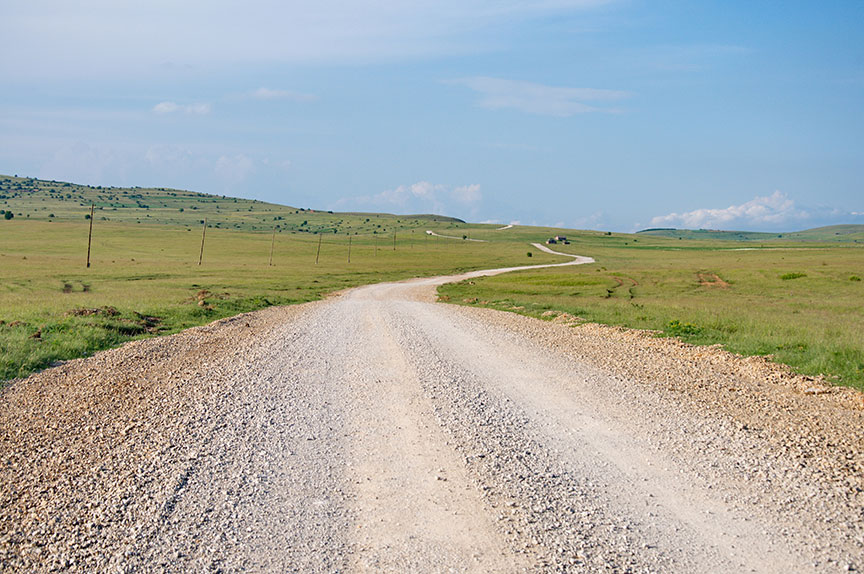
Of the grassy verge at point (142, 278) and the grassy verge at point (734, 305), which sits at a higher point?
the grassy verge at point (734, 305)

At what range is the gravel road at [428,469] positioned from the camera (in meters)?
5.41

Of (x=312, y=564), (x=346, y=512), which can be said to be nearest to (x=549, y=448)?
(x=346, y=512)

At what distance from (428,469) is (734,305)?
1226 inches

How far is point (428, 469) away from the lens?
739 centimetres

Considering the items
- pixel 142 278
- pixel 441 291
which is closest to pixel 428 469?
pixel 441 291

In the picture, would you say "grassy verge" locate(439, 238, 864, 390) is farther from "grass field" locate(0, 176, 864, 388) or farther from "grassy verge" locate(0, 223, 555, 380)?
"grassy verge" locate(0, 223, 555, 380)

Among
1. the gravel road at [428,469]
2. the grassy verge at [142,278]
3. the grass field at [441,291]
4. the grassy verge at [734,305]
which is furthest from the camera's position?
the grassy verge at [142,278]

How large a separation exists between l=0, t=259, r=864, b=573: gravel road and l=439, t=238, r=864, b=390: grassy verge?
6.47ft

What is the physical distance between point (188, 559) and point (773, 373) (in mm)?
11500

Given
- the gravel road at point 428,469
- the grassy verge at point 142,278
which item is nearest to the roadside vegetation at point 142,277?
the grassy verge at point 142,278

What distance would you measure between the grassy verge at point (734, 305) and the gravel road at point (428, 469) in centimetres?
197

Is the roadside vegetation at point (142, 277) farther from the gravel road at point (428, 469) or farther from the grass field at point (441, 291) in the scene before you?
the gravel road at point (428, 469)

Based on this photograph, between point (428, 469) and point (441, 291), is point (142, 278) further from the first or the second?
point (428, 469)

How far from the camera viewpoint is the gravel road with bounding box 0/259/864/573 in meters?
5.41
